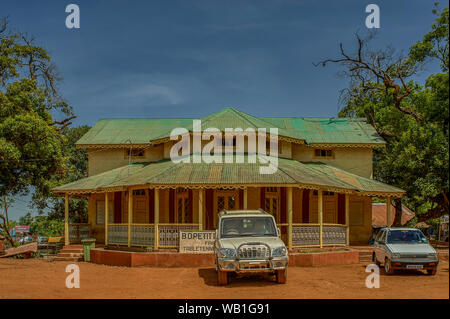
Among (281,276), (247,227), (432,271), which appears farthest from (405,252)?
(247,227)

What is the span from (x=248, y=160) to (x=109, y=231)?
7275 mm

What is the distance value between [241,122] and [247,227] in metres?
9.97

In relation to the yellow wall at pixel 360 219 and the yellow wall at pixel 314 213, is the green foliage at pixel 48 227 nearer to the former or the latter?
the yellow wall at pixel 314 213

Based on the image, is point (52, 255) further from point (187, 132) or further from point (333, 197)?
point (333, 197)

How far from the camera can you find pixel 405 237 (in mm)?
15398

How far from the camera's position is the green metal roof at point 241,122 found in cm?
2445

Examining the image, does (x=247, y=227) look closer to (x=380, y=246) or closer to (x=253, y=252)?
(x=253, y=252)

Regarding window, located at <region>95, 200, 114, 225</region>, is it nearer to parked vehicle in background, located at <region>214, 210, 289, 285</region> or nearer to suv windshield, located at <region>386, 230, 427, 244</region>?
parked vehicle in background, located at <region>214, 210, 289, 285</region>

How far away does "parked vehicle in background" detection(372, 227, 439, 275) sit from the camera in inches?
547

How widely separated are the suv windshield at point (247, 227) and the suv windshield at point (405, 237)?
4.39 meters

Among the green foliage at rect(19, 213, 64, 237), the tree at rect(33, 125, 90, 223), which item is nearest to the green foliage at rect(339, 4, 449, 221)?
the tree at rect(33, 125, 90, 223)
